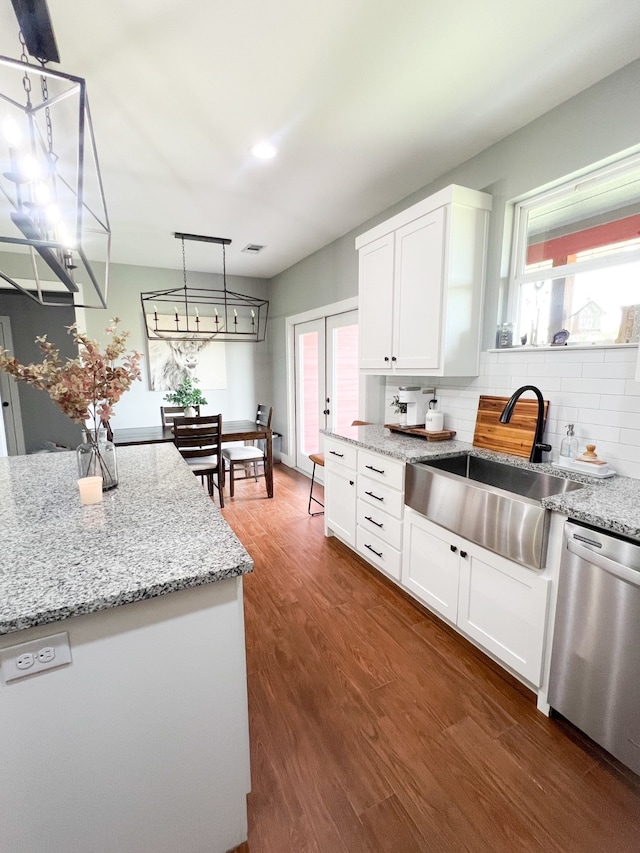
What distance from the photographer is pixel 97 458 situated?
5.23 ft

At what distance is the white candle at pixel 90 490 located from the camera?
Answer: 1.44m

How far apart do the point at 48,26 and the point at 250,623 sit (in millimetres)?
2682

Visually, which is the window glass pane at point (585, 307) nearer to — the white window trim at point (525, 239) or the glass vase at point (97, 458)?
the white window trim at point (525, 239)

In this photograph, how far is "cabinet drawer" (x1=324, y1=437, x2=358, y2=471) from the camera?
8.93ft

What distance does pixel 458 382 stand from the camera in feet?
8.53

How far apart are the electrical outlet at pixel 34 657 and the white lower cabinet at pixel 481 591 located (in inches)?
62.8

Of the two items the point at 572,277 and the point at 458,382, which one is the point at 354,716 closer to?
the point at 458,382

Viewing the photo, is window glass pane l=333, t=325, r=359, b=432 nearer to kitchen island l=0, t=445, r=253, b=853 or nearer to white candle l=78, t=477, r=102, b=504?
white candle l=78, t=477, r=102, b=504

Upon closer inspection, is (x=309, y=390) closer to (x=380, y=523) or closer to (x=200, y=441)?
(x=200, y=441)

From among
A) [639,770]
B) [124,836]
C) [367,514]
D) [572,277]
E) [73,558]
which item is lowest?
[639,770]

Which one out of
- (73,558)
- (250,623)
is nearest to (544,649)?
(250,623)

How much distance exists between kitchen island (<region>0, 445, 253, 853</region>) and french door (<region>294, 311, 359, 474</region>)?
8.29ft

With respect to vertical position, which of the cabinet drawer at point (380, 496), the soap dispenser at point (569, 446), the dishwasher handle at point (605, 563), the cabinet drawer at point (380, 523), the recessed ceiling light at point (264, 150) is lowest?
the cabinet drawer at point (380, 523)

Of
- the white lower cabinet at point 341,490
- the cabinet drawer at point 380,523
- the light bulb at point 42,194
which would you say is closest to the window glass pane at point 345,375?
the white lower cabinet at point 341,490
